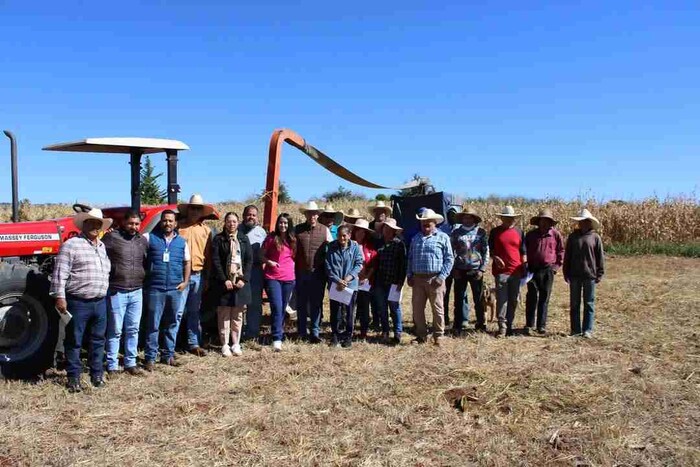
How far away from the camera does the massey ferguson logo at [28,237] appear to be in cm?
605

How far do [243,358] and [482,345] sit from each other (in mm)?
3031

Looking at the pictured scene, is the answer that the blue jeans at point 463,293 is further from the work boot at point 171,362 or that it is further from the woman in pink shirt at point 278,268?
the work boot at point 171,362

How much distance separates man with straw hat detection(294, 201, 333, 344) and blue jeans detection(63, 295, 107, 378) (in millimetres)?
2556

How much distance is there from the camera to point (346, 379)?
5961mm

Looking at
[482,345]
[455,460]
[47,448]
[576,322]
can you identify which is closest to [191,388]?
[47,448]

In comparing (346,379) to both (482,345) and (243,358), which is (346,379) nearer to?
(243,358)

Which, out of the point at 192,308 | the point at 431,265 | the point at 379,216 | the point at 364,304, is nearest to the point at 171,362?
the point at 192,308

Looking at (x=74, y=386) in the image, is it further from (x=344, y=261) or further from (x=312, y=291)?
(x=344, y=261)

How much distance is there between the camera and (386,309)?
7730 mm

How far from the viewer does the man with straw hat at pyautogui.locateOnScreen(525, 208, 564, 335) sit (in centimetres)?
811

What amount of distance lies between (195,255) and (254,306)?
1.24 m

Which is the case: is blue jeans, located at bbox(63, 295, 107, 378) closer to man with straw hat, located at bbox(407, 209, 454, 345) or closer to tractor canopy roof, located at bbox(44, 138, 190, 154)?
tractor canopy roof, located at bbox(44, 138, 190, 154)

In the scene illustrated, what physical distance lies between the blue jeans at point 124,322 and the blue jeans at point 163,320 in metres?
0.17

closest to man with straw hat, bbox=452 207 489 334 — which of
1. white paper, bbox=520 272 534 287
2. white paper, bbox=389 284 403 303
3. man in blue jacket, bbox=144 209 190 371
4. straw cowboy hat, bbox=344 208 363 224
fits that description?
white paper, bbox=520 272 534 287
